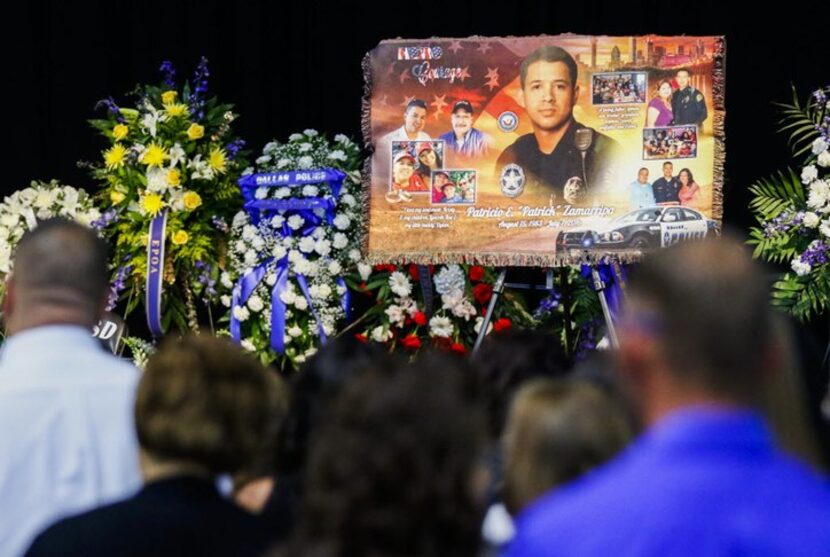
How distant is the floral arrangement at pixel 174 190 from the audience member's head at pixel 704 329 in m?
4.13

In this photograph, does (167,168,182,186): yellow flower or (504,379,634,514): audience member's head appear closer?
(504,379,634,514): audience member's head

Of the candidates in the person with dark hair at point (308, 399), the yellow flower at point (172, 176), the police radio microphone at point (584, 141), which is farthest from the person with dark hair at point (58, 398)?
the yellow flower at point (172, 176)

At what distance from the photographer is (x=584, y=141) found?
4836 millimetres

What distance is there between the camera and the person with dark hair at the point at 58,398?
2191mm

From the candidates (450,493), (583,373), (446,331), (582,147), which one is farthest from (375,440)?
(446,331)

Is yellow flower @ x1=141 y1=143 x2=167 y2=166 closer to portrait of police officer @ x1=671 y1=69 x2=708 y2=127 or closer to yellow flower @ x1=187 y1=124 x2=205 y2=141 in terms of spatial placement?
yellow flower @ x1=187 y1=124 x2=205 y2=141

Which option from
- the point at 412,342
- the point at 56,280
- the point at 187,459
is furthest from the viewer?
the point at 412,342

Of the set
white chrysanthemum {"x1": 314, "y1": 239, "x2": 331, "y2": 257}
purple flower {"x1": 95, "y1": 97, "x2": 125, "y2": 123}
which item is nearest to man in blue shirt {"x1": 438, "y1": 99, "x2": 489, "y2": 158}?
white chrysanthemum {"x1": 314, "y1": 239, "x2": 331, "y2": 257}

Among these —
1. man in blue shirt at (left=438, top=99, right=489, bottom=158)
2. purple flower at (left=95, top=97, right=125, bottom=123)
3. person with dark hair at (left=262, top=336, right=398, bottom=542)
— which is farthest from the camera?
purple flower at (left=95, top=97, right=125, bottom=123)

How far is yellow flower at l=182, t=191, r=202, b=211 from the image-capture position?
5.34 m

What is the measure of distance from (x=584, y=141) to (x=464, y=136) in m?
0.45

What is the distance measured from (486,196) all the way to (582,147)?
1.30 feet

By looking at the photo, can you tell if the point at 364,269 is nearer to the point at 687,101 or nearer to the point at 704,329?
the point at 687,101

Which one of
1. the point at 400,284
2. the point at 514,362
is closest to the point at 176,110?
the point at 400,284
